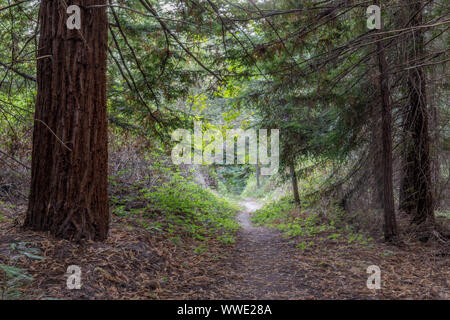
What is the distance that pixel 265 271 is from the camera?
15.7 ft

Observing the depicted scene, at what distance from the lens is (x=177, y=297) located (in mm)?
3373

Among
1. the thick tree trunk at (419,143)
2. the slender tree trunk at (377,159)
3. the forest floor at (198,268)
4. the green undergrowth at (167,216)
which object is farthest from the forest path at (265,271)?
the thick tree trunk at (419,143)

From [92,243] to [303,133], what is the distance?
21.1 ft

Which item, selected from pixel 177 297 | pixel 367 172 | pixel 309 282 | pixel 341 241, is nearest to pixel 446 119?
pixel 367 172

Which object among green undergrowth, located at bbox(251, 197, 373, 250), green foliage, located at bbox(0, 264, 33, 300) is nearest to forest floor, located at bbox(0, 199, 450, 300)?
green foliage, located at bbox(0, 264, 33, 300)

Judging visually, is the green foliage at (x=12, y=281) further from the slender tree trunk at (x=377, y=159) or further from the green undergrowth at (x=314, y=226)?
the slender tree trunk at (x=377, y=159)

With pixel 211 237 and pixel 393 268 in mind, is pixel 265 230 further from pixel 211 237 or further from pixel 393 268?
pixel 393 268

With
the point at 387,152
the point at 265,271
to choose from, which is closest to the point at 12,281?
the point at 265,271

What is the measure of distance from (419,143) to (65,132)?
5.96 m

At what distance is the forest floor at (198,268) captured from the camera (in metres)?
3.11

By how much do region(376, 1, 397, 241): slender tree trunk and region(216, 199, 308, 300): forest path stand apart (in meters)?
1.79

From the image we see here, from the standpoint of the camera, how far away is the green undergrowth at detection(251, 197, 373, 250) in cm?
640

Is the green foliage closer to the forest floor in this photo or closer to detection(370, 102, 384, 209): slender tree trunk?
the forest floor

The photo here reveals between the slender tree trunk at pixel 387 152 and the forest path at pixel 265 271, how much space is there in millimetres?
1789
